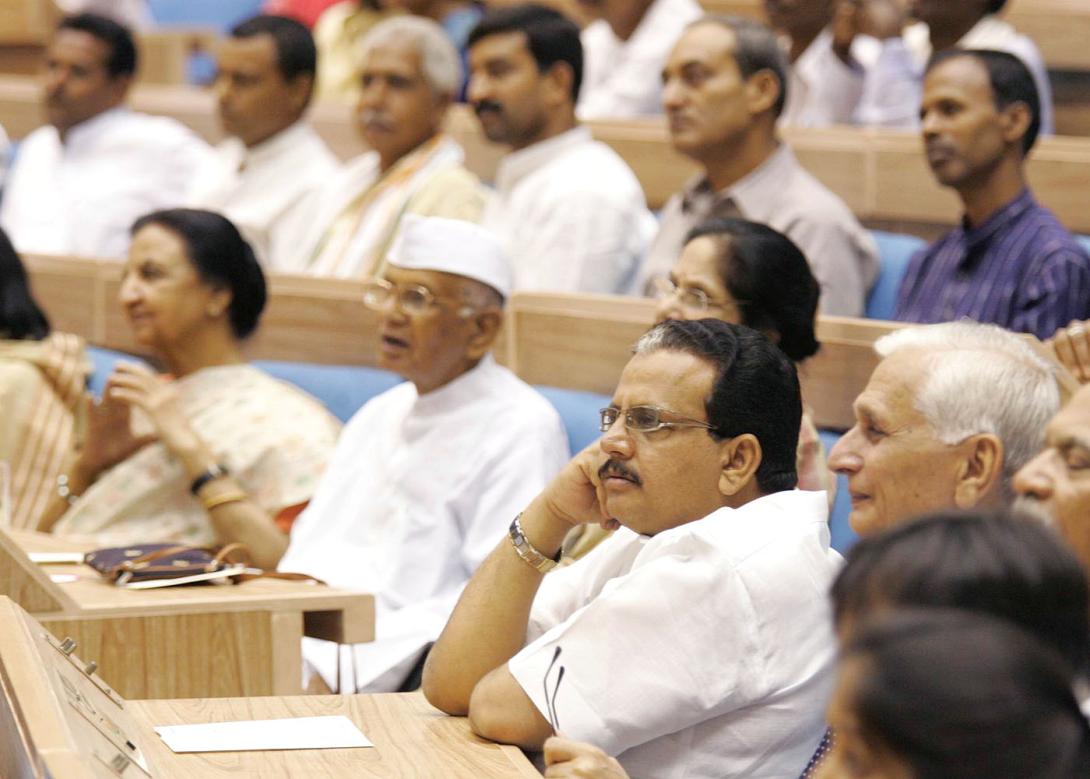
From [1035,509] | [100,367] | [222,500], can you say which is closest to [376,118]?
[100,367]

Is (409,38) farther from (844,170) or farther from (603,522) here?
(603,522)

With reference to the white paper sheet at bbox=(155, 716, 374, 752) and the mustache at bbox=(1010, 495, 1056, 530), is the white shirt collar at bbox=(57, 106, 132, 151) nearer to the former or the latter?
the white paper sheet at bbox=(155, 716, 374, 752)

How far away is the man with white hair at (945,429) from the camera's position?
6.86ft

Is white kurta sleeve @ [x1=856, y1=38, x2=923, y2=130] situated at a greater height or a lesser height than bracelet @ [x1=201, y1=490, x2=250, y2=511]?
greater

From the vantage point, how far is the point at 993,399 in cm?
210

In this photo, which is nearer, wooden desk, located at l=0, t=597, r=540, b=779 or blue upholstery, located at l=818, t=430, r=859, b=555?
wooden desk, located at l=0, t=597, r=540, b=779

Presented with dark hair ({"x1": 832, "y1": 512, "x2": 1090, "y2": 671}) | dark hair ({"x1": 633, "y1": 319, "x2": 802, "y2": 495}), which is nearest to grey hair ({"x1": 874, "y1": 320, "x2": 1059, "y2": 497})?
dark hair ({"x1": 633, "y1": 319, "x2": 802, "y2": 495})

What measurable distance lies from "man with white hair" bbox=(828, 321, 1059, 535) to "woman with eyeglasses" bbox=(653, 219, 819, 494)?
0.66 m

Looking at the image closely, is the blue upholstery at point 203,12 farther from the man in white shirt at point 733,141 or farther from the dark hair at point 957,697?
the dark hair at point 957,697

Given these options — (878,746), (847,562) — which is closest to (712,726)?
(847,562)

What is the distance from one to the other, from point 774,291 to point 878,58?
2.45 meters

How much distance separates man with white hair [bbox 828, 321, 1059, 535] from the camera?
209 centimetres

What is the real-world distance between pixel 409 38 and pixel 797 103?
1266mm

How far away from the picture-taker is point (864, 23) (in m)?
5.29
